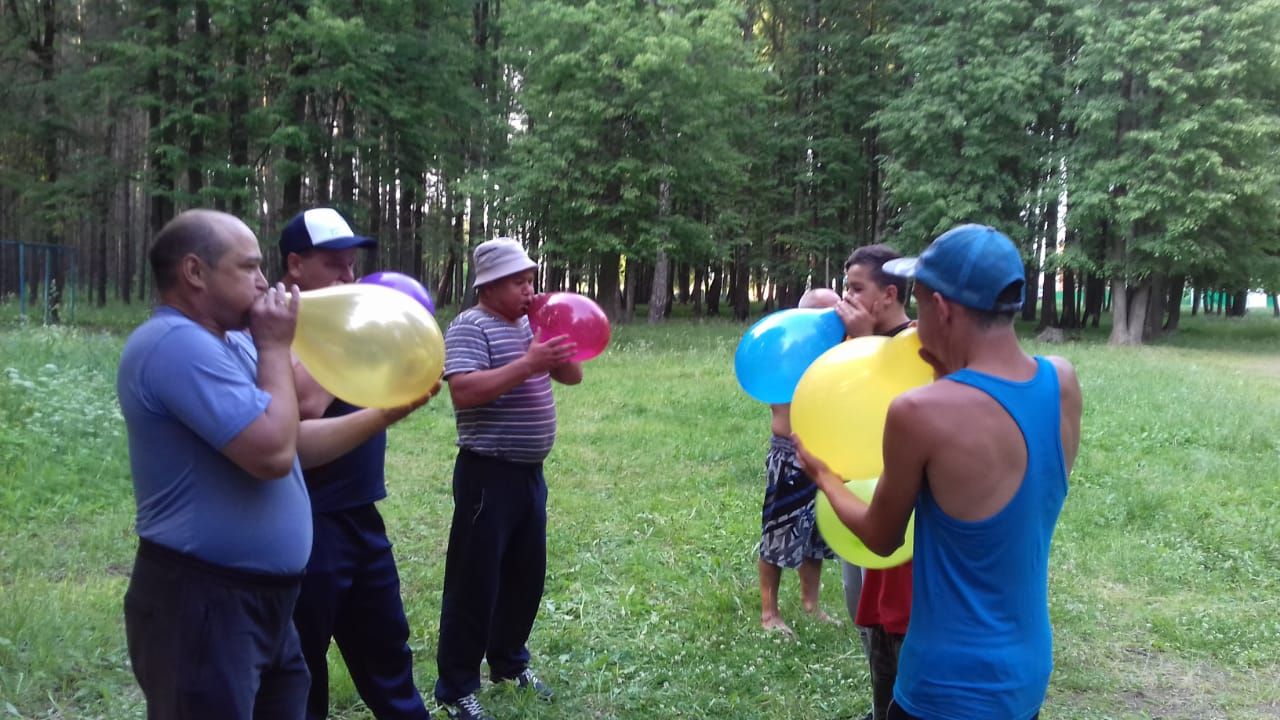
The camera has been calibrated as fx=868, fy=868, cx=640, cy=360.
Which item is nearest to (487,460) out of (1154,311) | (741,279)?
(1154,311)

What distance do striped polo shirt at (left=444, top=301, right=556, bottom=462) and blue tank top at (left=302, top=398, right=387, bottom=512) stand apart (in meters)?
0.44

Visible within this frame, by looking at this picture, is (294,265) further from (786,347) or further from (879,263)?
(879,263)

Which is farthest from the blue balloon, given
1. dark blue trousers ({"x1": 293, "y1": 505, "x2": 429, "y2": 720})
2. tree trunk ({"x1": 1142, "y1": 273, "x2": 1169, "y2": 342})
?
tree trunk ({"x1": 1142, "y1": 273, "x2": 1169, "y2": 342})

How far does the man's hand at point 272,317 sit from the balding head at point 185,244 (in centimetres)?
14

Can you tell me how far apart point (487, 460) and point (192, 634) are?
1.52 m

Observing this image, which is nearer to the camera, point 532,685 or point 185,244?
point 185,244

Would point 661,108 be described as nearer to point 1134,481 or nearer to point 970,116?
point 970,116

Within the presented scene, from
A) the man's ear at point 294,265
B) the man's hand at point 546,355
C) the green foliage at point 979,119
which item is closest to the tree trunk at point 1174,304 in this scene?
the green foliage at point 979,119

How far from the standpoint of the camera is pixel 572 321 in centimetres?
346

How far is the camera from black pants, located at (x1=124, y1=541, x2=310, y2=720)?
2.02 metres

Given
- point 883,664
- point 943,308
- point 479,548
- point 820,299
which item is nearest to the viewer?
point 943,308

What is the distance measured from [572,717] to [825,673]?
1236 millimetres

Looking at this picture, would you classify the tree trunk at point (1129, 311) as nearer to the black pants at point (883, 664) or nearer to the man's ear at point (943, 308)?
the black pants at point (883, 664)

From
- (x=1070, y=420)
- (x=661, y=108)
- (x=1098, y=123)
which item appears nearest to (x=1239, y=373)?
(x=1098, y=123)
